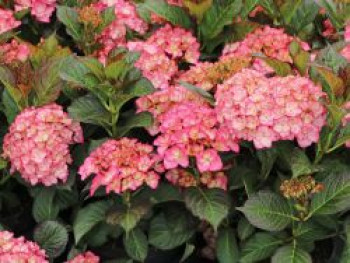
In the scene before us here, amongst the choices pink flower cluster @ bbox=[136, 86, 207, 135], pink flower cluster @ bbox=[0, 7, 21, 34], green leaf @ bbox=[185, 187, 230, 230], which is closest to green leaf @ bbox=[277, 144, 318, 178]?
green leaf @ bbox=[185, 187, 230, 230]

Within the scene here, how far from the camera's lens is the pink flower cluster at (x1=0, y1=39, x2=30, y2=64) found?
2.69 m

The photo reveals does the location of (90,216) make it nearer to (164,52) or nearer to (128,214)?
(128,214)

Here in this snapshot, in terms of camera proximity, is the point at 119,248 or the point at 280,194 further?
the point at 119,248

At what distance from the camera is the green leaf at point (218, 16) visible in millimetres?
2857

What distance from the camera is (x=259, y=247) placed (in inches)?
92.0

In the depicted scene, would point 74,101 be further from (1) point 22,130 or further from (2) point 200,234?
(2) point 200,234

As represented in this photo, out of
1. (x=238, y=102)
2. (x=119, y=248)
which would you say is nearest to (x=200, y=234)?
(x=119, y=248)

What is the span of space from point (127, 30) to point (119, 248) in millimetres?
1052

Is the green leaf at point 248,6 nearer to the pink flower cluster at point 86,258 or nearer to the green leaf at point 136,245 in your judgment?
the green leaf at point 136,245

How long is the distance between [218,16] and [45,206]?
1123 mm

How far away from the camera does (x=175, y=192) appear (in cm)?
238

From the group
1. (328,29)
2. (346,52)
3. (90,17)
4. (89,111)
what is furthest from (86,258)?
(328,29)

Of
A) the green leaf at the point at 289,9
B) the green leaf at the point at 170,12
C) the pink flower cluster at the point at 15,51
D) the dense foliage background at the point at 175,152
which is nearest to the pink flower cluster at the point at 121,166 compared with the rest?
the dense foliage background at the point at 175,152

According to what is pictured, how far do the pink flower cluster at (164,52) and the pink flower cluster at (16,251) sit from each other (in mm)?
847
